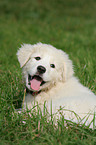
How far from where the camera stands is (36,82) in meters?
3.33

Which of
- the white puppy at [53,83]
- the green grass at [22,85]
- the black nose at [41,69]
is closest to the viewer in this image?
the green grass at [22,85]

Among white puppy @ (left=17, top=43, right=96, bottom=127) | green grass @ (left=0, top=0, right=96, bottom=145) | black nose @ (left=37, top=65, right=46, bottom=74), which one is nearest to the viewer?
green grass @ (left=0, top=0, right=96, bottom=145)

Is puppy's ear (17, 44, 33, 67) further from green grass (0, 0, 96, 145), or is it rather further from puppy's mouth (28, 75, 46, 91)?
green grass (0, 0, 96, 145)

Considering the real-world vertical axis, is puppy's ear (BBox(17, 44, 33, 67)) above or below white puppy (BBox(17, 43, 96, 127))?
above

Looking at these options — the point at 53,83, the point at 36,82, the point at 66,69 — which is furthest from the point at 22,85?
the point at 66,69

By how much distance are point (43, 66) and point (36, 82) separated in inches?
10.9

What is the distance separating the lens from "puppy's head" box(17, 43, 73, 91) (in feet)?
10.8

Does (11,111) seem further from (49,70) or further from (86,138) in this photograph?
(86,138)

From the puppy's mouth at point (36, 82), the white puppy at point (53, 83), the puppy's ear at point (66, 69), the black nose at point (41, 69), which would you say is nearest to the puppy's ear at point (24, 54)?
the white puppy at point (53, 83)

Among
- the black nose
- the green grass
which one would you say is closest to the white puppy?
the black nose

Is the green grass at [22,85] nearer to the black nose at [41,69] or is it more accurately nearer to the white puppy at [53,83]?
the white puppy at [53,83]

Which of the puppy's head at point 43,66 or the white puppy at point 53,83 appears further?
the puppy's head at point 43,66

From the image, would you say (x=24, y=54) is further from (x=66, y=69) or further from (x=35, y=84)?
(x=66, y=69)

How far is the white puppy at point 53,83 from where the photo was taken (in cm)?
304
